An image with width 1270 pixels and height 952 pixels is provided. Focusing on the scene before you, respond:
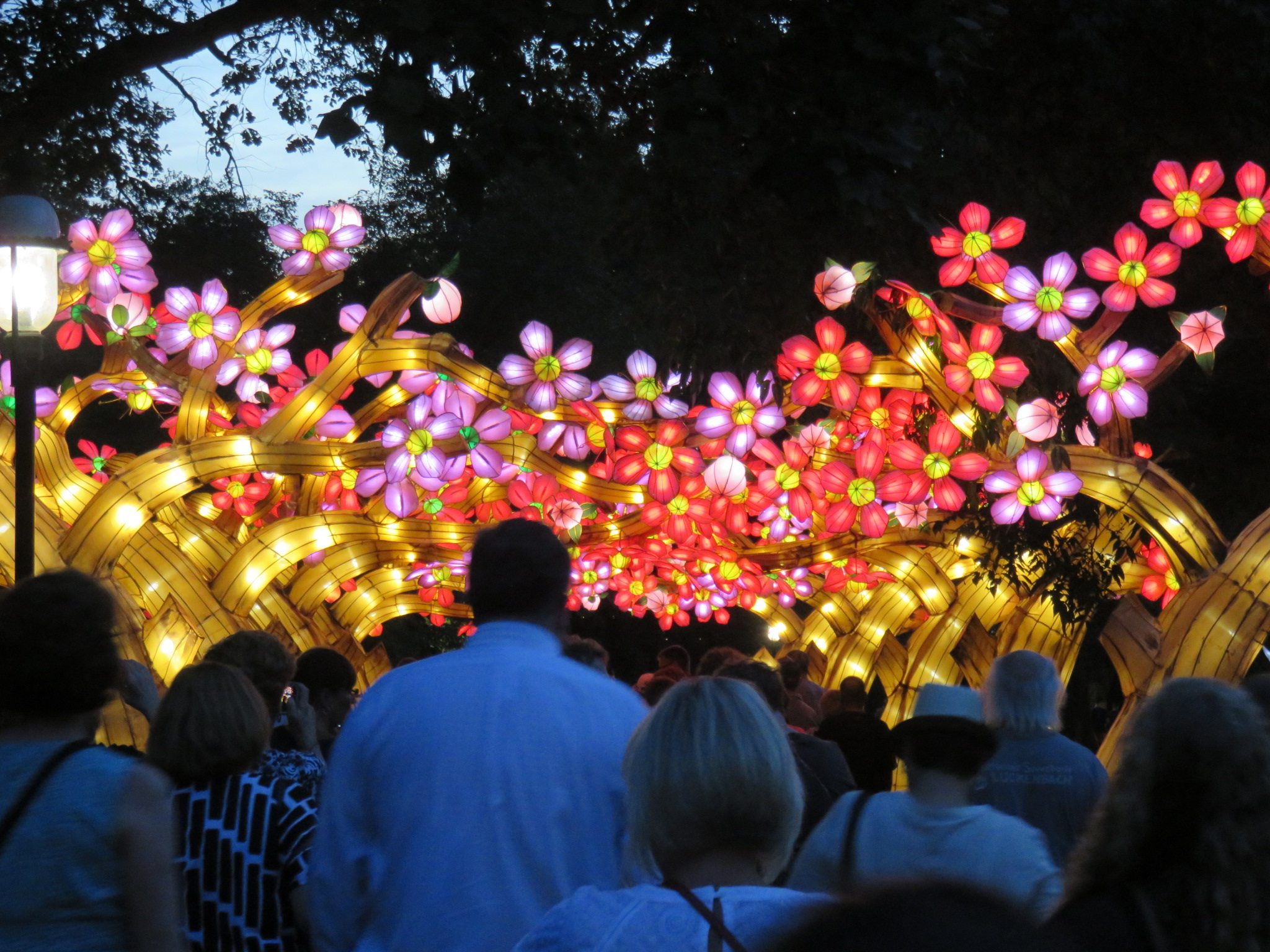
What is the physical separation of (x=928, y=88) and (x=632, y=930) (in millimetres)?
5670

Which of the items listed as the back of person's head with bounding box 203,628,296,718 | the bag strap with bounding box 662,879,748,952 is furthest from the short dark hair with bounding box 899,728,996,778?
the back of person's head with bounding box 203,628,296,718

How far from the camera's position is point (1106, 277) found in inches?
379

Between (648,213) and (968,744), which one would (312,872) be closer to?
(968,744)

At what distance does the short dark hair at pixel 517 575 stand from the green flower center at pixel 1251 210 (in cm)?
733

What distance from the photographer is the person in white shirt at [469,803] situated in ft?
9.39

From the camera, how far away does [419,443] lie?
36.1 ft

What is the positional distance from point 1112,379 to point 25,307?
643 centimetres

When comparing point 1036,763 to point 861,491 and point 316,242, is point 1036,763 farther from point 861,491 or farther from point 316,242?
point 316,242

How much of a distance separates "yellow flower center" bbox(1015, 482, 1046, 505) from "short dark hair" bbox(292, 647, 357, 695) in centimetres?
583

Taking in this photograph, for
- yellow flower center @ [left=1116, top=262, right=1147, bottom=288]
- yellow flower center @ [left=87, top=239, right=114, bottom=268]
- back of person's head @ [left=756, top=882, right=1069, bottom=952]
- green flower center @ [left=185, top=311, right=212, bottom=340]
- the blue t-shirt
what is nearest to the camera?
back of person's head @ [left=756, top=882, right=1069, bottom=952]

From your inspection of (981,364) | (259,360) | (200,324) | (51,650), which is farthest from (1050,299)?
(51,650)

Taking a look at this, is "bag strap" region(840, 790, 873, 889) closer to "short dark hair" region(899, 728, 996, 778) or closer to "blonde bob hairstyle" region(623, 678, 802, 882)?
"short dark hair" region(899, 728, 996, 778)

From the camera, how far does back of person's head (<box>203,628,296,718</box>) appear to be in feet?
15.2

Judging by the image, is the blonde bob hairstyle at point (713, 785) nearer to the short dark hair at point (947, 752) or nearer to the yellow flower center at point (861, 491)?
the short dark hair at point (947, 752)
